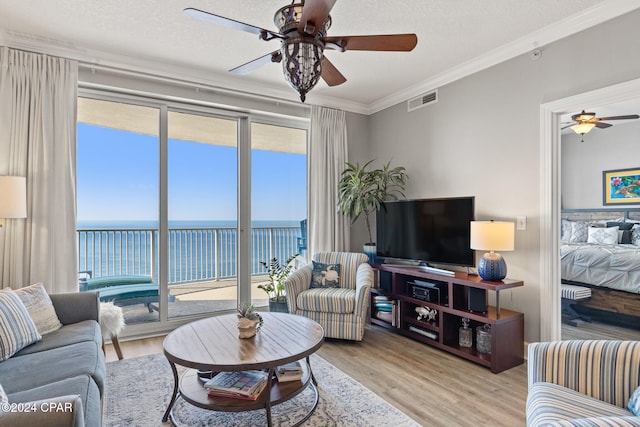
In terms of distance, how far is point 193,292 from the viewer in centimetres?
420

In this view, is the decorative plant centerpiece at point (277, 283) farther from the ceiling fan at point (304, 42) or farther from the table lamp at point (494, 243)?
the ceiling fan at point (304, 42)

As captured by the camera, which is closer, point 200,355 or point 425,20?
point 200,355

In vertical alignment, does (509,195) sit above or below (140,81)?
below

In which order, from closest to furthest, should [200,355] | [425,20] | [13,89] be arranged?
1. [200,355]
2. [425,20]
3. [13,89]

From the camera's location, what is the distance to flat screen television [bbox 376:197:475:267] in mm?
3355

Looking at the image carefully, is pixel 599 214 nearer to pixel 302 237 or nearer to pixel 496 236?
pixel 496 236

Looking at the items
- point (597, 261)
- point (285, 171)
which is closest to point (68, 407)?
point (285, 171)

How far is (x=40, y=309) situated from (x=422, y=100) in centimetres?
409

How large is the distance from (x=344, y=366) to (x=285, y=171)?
256 centimetres

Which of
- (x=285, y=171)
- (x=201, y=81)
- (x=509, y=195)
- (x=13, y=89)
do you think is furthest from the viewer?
(x=285, y=171)

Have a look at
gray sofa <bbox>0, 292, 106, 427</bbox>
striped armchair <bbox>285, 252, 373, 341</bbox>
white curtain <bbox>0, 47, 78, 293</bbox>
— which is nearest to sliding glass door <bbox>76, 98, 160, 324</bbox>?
white curtain <bbox>0, 47, 78, 293</bbox>

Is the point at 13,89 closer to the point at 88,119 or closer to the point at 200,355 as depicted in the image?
the point at 88,119

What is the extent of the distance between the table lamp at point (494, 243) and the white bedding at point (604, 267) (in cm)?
216

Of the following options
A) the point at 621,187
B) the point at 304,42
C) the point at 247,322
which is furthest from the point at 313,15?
the point at 621,187
